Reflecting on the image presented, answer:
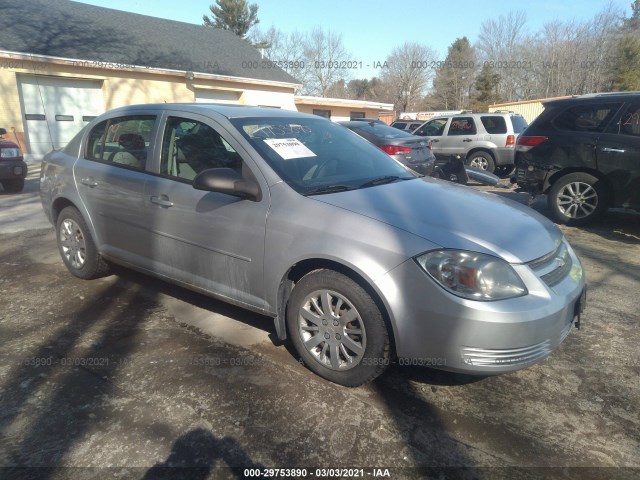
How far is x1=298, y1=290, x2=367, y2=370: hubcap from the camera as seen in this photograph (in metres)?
2.70

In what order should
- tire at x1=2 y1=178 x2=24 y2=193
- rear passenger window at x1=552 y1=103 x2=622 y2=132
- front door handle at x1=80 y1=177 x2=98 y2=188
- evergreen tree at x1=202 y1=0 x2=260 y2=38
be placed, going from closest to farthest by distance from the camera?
front door handle at x1=80 y1=177 x2=98 y2=188 → rear passenger window at x1=552 y1=103 x2=622 y2=132 → tire at x1=2 y1=178 x2=24 y2=193 → evergreen tree at x1=202 y1=0 x2=260 y2=38

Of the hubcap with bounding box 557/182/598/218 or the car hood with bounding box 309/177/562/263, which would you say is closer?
the car hood with bounding box 309/177/562/263

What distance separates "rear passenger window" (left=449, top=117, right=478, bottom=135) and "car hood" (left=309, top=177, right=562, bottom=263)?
9401mm

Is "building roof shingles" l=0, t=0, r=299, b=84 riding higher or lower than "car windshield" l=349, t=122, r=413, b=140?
higher

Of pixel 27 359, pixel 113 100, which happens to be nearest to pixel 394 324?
pixel 27 359

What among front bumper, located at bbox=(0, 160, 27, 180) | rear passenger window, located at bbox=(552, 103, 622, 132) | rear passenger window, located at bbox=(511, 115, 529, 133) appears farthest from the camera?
rear passenger window, located at bbox=(511, 115, 529, 133)

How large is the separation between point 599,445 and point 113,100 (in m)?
17.2

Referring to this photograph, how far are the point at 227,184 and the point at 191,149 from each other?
793mm

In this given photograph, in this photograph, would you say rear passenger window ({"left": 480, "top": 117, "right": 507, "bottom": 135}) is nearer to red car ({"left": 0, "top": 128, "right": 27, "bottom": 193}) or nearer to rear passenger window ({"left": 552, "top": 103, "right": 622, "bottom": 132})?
rear passenger window ({"left": 552, "top": 103, "right": 622, "bottom": 132})

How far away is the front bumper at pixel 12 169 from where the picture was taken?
8805mm

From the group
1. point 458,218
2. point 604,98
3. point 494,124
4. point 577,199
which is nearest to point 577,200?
point 577,199

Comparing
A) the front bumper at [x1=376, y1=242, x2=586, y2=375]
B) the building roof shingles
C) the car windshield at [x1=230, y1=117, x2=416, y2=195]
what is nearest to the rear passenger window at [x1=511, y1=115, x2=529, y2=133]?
the car windshield at [x1=230, y1=117, x2=416, y2=195]

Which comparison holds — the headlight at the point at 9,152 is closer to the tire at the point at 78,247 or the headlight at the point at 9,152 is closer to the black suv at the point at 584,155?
the tire at the point at 78,247

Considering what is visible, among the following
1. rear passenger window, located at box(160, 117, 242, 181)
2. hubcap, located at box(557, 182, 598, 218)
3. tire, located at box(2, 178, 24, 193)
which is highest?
rear passenger window, located at box(160, 117, 242, 181)
